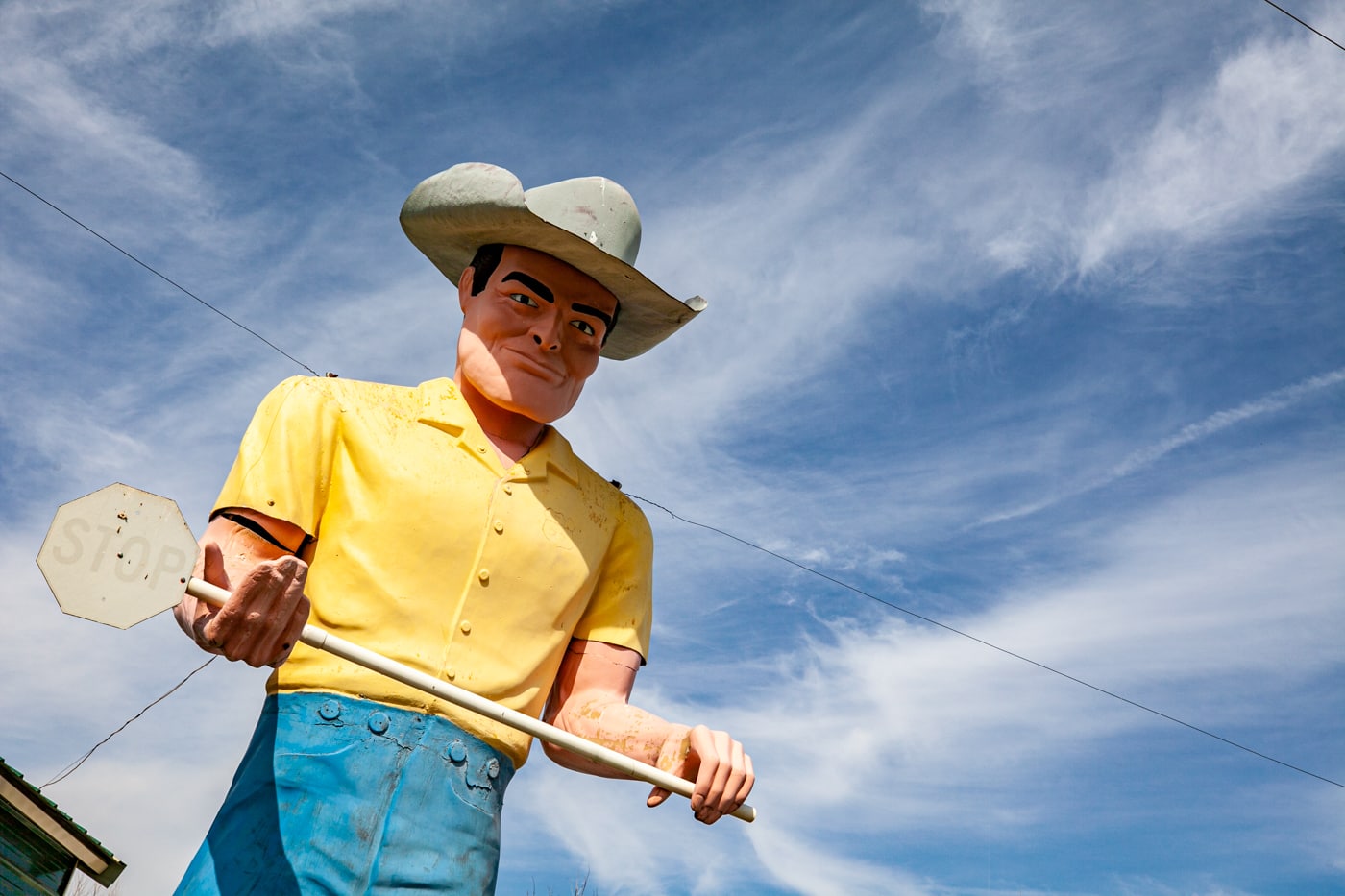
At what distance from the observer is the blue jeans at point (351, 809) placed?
2.86 meters

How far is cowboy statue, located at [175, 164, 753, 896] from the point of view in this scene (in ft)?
9.53

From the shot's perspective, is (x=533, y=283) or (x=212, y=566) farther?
(x=533, y=283)

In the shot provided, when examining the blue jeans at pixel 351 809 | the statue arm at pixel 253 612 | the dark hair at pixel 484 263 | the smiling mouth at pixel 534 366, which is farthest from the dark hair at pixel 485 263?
the blue jeans at pixel 351 809

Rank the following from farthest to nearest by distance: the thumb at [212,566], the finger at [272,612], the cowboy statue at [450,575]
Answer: the cowboy statue at [450,575] → the thumb at [212,566] → the finger at [272,612]

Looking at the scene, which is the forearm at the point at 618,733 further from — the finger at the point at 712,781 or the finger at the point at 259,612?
the finger at the point at 259,612

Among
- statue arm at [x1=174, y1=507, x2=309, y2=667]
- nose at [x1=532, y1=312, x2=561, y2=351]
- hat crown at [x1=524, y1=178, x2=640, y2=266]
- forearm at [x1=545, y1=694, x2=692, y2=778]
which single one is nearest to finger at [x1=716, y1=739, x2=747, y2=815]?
forearm at [x1=545, y1=694, x2=692, y2=778]

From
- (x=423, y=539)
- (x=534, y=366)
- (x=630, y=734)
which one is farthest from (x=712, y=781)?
(x=534, y=366)

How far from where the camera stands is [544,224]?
357 cm

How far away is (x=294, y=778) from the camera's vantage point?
2.95m

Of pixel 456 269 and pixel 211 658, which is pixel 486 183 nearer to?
pixel 456 269

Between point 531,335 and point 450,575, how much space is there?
745mm

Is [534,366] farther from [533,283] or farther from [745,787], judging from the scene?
[745,787]

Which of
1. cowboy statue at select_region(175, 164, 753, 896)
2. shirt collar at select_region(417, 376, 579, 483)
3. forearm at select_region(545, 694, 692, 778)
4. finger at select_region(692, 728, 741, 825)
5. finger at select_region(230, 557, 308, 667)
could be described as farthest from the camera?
shirt collar at select_region(417, 376, 579, 483)

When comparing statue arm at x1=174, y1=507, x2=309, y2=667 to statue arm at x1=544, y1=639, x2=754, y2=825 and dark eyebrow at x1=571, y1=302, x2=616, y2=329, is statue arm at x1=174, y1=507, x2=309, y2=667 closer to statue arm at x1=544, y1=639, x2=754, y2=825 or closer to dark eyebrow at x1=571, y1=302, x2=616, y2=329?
statue arm at x1=544, y1=639, x2=754, y2=825
